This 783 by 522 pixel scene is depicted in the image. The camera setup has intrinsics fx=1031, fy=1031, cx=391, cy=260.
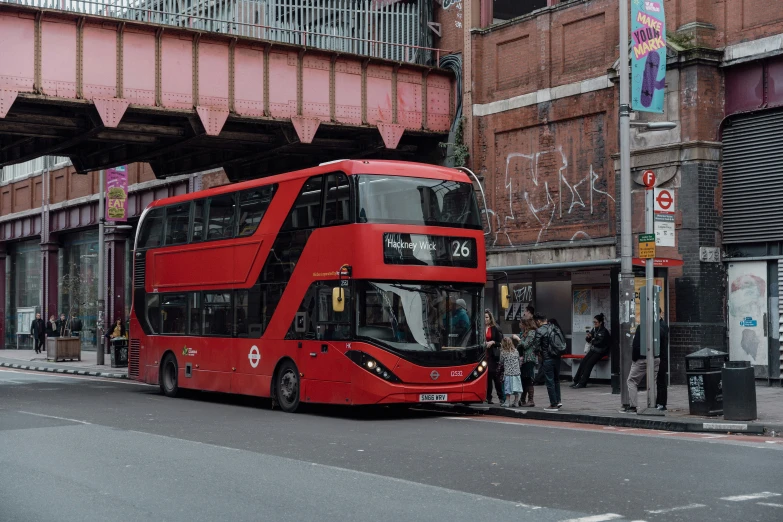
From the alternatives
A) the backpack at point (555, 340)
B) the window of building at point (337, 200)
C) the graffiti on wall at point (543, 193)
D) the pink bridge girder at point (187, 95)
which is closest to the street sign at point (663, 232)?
the backpack at point (555, 340)

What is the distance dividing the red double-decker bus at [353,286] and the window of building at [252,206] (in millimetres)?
37

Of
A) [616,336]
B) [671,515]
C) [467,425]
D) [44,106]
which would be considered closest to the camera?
[671,515]

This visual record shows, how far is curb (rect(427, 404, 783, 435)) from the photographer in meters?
14.6

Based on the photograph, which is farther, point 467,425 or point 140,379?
point 140,379

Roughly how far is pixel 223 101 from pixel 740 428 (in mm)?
14590

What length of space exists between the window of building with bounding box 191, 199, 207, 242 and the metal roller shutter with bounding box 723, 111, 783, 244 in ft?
36.3

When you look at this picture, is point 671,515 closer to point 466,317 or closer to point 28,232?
point 466,317

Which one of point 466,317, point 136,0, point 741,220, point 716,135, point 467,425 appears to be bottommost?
point 467,425

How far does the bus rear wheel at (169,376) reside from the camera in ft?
74.6

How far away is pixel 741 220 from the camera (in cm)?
2181

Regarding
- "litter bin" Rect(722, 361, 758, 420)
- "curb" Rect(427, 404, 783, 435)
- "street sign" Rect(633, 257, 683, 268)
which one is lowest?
"curb" Rect(427, 404, 783, 435)

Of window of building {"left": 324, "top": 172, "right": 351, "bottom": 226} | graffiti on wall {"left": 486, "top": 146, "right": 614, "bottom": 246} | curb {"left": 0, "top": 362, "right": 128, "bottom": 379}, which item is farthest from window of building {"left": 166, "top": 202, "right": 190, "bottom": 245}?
graffiti on wall {"left": 486, "top": 146, "right": 614, "bottom": 246}

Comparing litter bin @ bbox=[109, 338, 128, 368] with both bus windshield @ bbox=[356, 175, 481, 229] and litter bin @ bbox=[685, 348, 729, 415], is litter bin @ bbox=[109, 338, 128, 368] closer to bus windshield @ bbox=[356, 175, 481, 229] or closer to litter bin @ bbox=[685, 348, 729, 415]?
bus windshield @ bbox=[356, 175, 481, 229]

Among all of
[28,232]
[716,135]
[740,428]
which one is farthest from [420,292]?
[28,232]
